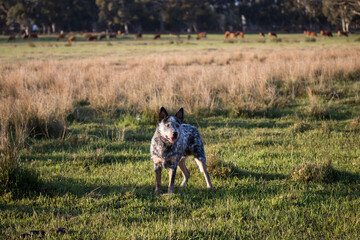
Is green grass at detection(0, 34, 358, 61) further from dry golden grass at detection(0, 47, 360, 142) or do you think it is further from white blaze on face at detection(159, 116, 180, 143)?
white blaze on face at detection(159, 116, 180, 143)

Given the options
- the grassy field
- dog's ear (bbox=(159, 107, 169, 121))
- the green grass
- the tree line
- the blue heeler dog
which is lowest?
the grassy field

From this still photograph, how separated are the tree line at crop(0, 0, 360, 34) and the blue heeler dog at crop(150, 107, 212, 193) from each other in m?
71.8

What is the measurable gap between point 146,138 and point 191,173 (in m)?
2.27

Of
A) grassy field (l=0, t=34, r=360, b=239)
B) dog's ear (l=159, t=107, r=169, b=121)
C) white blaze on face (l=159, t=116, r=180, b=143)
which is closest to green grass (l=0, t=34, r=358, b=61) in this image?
grassy field (l=0, t=34, r=360, b=239)

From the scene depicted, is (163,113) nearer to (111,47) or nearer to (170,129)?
(170,129)

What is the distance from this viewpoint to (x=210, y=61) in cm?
2006

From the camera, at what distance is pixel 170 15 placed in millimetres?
82375

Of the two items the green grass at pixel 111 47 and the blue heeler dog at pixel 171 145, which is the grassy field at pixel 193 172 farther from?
the green grass at pixel 111 47

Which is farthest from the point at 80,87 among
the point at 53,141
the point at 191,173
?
the point at 191,173

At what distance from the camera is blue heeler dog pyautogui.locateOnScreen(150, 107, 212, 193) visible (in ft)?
13.6

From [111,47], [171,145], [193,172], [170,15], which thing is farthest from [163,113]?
[170,15]

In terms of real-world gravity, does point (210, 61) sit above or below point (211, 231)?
above

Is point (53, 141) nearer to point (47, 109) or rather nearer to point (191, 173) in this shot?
point (47, 109)

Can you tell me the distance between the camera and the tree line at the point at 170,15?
238 ft
